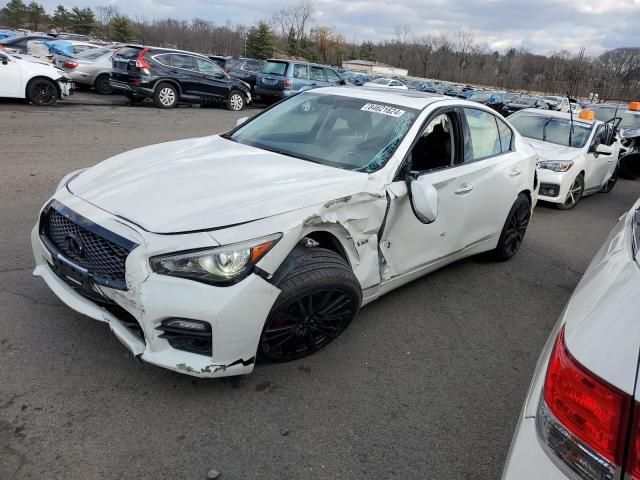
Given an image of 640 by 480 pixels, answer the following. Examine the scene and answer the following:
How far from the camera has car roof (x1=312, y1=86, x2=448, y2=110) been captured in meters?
3.80

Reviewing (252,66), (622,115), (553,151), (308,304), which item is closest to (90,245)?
(308,304)

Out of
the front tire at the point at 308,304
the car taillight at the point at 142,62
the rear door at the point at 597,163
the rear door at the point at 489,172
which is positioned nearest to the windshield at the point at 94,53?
the car taillight at the point at 142,62

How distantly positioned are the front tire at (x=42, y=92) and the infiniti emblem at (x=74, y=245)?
11.6 metres

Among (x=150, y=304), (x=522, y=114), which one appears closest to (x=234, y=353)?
(x=150, y=304)

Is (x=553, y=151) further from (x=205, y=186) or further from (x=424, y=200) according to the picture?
(x=205, y=186)

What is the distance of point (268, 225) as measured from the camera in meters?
2.53

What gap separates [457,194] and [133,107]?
43.1 feet

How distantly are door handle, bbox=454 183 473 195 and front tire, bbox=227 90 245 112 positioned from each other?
1384 cm

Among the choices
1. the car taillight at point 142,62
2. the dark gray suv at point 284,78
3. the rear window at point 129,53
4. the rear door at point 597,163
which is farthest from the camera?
the dark gray suv at point 284,78

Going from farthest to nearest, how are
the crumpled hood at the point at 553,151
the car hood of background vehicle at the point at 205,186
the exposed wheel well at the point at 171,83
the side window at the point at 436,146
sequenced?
1. the exposed wheel well at the point at 171,83
2. the crumpled hood at the point at 553,151
3. the side window at the point at 436,146
4. the car hood of background vehicle at the point at 205,186

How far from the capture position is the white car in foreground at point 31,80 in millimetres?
11641

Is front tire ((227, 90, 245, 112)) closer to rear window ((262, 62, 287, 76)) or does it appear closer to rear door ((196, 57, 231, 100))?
rear door ((196, 57, 231, 100))

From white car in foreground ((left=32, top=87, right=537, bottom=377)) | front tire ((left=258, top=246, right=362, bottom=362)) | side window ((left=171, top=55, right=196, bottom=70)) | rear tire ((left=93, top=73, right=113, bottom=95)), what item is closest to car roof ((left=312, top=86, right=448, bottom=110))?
white car in foreground ((left=32, top=87, right=537, bottom=377))

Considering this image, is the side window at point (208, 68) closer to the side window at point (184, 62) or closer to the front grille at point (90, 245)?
the side window at point (184, 62)
